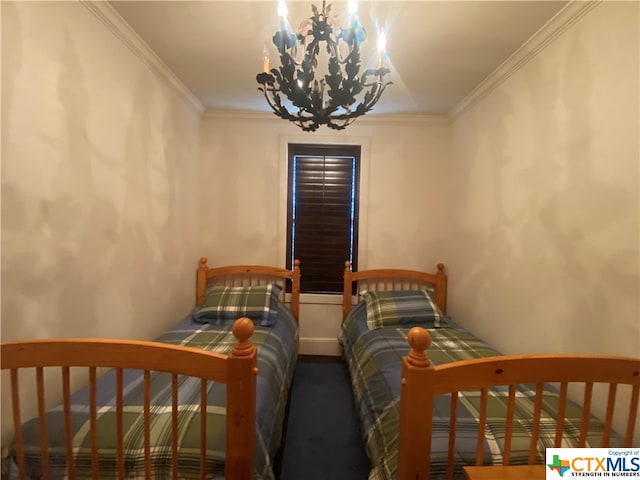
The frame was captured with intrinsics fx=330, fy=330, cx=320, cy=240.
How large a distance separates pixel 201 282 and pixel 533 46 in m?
2.91

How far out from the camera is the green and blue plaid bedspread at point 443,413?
121 centimetres

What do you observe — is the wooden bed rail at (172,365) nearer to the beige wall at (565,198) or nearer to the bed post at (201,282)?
the beige wall at (565,198)

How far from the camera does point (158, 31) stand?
1.82 meters

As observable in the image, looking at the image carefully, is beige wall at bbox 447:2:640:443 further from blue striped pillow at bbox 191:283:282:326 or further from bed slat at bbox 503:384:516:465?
blue striped pillow at bbox 191:283:282:326

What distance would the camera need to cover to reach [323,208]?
3148 millimetres

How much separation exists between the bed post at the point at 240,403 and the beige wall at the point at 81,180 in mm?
893

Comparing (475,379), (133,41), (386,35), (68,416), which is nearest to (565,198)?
(475,379)

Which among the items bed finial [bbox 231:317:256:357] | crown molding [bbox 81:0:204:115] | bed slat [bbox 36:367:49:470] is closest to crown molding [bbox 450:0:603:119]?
bed finial [bbox 231:317:256:357]

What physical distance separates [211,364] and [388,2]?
1710mm

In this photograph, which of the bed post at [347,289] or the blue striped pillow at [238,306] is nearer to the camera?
the blue striped pillow at [238,306]

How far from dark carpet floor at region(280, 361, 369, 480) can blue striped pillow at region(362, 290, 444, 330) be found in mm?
611

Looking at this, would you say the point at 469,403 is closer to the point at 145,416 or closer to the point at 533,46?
the point at 145,416

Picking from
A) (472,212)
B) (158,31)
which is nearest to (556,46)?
(472,212)

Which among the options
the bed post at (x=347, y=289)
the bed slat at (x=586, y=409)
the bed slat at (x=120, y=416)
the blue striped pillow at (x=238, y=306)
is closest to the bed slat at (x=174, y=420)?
the bed slat at (x=120, y=416)
